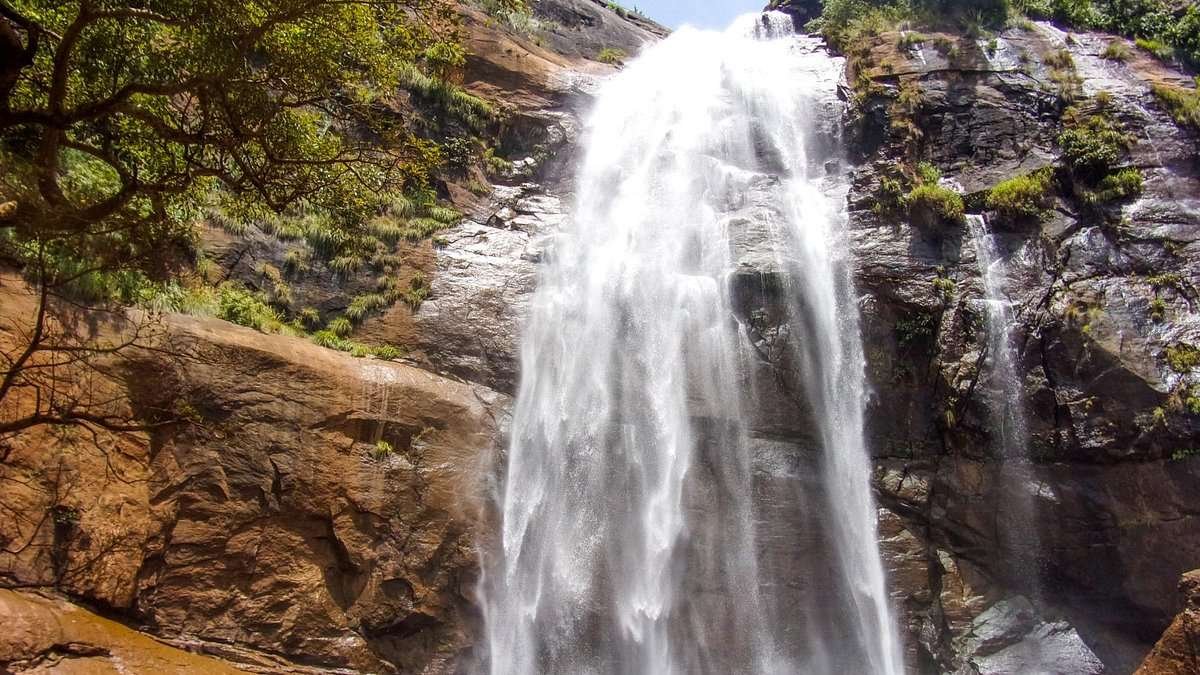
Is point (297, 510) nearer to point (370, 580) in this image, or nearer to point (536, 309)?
point (370, 580)

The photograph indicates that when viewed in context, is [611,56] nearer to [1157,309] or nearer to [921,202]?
[921,202]

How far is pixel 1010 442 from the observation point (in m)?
14.7

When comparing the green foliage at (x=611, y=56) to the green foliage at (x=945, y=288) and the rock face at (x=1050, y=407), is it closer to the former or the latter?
the rock face at (x=1050, y=407)

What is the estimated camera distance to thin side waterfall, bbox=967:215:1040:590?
14039 millimetres

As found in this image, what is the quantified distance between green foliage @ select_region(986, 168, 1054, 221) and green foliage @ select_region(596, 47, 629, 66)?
14360mm

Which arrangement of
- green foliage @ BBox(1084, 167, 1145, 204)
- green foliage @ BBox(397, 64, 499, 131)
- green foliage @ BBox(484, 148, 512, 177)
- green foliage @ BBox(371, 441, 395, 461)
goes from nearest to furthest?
1. green foliage @ BBox(371, 441, 395, 461)
2. green foliage @ BBox(1084, 167, 1145, 204)
3. green foliage @ BBox(484, 148, 512, 177)
4. green foliage @ BBox(397, 64, 499, 131)

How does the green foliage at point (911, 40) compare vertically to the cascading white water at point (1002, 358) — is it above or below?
above

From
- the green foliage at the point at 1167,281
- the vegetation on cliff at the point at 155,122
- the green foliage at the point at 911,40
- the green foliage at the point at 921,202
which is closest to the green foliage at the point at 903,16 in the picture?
the green foliage at the point at 911,40

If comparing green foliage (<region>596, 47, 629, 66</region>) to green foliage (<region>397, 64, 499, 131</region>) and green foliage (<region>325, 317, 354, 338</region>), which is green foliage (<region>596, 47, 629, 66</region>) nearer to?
green foliage (<region>397, 64, 499, 131</region>)

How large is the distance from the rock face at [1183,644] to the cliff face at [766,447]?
4744mm

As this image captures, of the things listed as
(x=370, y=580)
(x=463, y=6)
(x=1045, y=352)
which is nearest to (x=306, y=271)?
(x=370, y=580)

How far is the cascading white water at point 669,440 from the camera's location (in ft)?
43.3

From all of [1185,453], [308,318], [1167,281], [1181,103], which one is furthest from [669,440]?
[1181,103]

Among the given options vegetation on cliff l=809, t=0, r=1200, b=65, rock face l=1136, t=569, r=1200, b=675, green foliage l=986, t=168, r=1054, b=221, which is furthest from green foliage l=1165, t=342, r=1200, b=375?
vegetation on cliff l=809, t=0, r=1200, b=65
